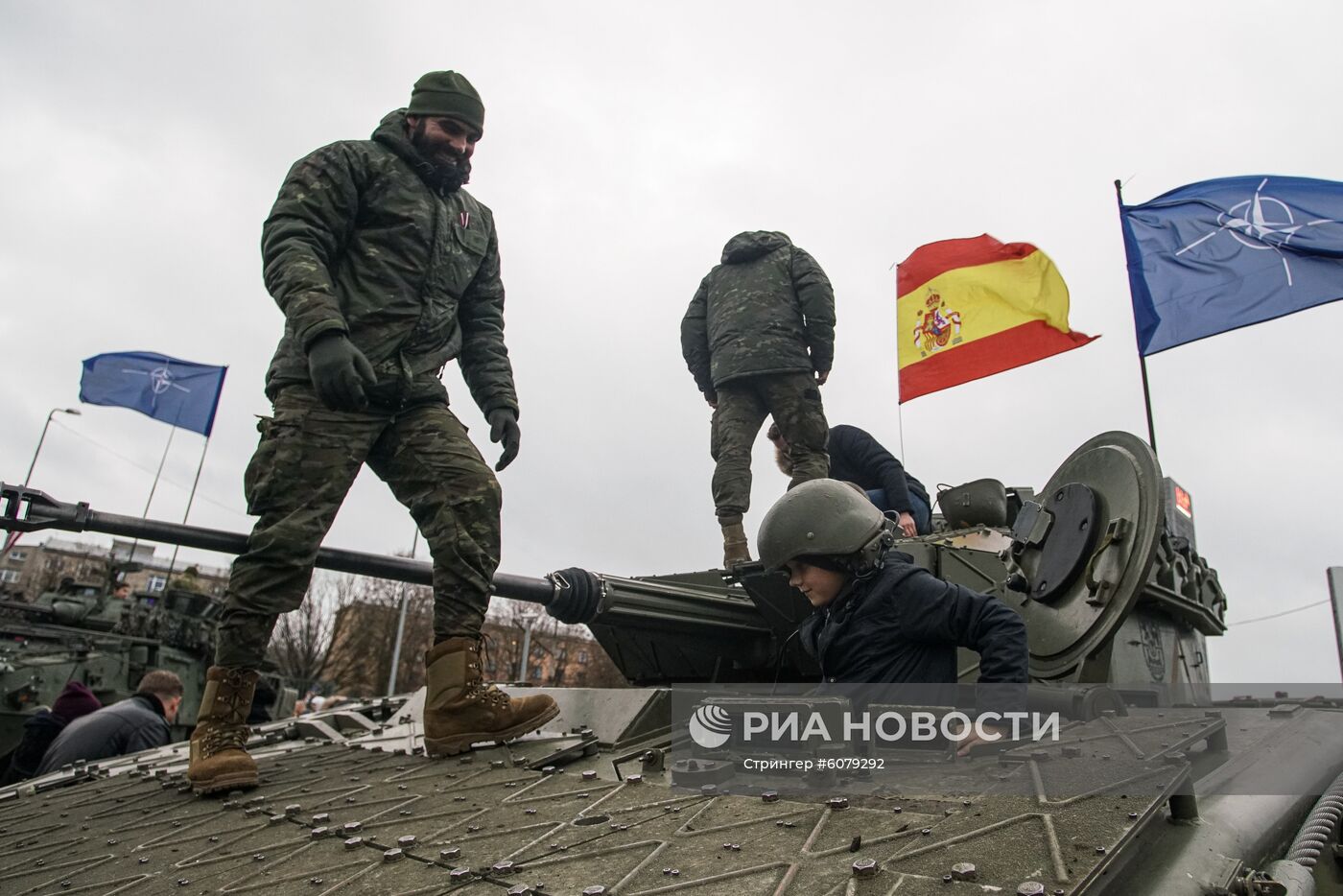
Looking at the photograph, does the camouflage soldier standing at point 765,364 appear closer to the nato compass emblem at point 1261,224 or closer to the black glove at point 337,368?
the black glove at point 337,368

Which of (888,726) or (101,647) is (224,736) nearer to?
(888,726)

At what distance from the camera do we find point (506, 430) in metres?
3.99

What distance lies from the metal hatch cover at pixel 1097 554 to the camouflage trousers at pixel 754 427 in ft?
5.24

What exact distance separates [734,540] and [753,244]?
5.88ft

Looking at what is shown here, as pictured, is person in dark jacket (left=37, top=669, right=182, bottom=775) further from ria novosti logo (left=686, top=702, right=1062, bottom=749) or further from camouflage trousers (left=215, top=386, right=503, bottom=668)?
ria novosti logo (left=686, top=702, right=1062, bottom=749)

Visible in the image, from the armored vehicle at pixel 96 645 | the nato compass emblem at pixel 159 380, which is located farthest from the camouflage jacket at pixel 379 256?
the nato compass emblem at pixel 159 380

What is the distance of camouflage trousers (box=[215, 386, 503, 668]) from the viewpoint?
3137 mm

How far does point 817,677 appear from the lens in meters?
4.22

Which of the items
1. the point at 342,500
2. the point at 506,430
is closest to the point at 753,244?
the point at 506,430

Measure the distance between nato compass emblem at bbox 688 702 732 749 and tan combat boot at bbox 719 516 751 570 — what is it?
2715mm

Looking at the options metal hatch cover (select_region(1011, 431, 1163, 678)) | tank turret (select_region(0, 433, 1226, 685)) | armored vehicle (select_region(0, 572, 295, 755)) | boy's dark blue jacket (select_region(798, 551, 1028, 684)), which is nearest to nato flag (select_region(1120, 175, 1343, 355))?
tank turret (select_region(0, 433, 1226, 685))

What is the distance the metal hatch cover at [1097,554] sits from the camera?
11.1ft

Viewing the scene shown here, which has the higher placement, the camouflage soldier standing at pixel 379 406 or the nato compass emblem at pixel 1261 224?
the nato compass emblem at pixel 1261 224

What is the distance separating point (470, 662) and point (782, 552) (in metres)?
1.09
